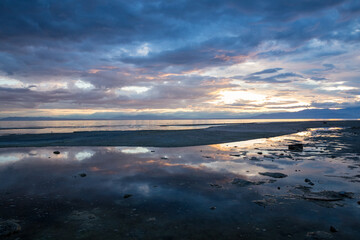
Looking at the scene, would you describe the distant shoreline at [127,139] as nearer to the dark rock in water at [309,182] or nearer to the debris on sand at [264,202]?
the dark rock in water at [309,182]

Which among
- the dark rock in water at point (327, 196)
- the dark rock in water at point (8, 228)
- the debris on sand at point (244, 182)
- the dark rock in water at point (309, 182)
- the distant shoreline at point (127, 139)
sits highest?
the dark rock in water at point (8, 228)

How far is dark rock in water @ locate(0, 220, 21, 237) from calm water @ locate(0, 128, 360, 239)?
0.20m

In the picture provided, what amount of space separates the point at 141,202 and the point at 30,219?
12.7 ft

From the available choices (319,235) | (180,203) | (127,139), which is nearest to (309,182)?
(319,235)

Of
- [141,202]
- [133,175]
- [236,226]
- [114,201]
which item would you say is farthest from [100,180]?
[236,226]

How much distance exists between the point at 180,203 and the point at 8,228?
5711 mm

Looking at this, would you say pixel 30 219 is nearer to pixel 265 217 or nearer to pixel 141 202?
pixel 141 202

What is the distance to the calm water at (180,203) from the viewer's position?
6340mm

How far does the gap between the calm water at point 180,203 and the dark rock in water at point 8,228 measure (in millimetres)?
201

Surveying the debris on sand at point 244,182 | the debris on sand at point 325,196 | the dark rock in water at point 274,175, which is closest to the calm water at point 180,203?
the debris on sand at point 244,182

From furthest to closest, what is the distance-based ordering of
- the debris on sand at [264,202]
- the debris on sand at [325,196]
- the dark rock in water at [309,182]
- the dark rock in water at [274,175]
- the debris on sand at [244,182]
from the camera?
1. the dark rock in water at [274,175]
2. the debris on sand at [244,182]
3. the dark rock in water at [309,182]
4. the debris on sand at [325,196]
5. the debris on sand at [264,202]

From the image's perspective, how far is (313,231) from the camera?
620 centimetres

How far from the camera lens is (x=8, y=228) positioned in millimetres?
6352

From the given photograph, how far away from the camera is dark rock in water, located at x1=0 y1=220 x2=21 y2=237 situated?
244 inches
